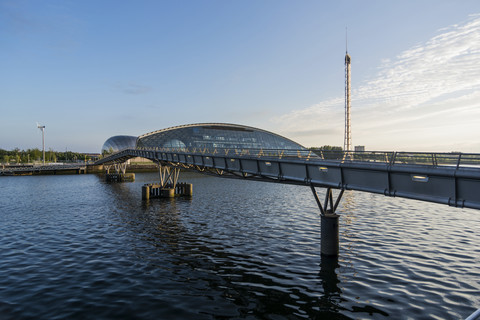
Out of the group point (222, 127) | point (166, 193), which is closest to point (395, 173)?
point (166, 193)

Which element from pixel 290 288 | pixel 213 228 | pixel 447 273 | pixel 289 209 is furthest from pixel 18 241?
pixel 447 273

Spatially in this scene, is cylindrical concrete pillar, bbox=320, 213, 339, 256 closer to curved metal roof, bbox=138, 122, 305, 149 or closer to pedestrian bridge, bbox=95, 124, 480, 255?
pedestrian bridge, bbox=95, 124, 480, 255

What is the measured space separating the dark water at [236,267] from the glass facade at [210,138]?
105 metres

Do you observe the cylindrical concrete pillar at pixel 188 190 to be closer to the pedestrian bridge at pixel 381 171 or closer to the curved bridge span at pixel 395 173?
the pedestrian bridge at pixel 381 171

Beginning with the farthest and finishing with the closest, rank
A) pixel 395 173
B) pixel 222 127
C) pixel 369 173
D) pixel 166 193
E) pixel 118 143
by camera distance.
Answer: pixel 118 143, pixel 222 127, pixel 166 193, pixel 369 173, pixel 395 173

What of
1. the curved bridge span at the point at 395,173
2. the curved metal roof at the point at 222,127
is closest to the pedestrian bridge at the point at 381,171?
the curved bridge span at the point at 395,173

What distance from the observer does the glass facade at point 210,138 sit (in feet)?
463

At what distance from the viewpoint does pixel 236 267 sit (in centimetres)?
2033

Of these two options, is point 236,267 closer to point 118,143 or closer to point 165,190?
point 165,190

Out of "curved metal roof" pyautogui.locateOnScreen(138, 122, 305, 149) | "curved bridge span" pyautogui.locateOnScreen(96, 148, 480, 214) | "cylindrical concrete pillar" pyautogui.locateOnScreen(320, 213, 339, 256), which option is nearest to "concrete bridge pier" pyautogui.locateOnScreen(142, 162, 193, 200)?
"curved bridge span" pyautogui.locateOnScreen(96, 148, 480, 214)

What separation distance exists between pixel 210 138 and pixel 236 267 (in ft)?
431

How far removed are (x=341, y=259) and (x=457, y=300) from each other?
7.33 meters

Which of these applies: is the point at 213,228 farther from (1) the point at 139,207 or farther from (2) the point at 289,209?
Answer: (1) the point at 139,207

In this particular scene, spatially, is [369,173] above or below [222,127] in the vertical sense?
below
